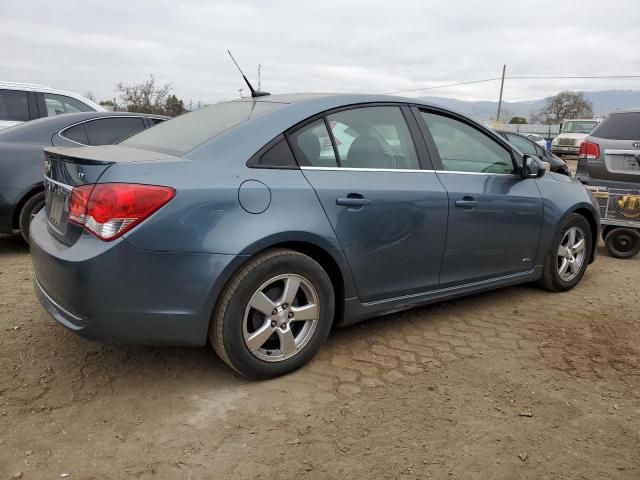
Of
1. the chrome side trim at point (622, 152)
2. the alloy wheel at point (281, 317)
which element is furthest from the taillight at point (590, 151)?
the alloy wheel at point (281, 317)

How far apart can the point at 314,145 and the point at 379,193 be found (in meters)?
0.47

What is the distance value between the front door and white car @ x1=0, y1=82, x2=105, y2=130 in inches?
215

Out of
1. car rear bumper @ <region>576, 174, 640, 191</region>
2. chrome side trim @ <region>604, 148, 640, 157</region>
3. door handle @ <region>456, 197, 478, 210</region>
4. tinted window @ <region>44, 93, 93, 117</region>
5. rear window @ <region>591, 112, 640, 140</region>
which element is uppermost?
tinted window @ <region>44, 93, 93, 117</region>

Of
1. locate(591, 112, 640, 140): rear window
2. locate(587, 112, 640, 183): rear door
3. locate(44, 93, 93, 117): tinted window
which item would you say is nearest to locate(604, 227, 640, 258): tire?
locate(587, 112, 640, 183): rear door

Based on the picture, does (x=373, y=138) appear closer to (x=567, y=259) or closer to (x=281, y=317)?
(x=281, y=317)

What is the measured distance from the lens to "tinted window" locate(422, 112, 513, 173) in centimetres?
371

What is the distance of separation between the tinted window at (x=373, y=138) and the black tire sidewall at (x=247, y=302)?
0.69 m

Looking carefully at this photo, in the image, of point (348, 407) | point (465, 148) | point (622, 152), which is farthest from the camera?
point (622, 152)

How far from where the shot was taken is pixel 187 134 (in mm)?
3172

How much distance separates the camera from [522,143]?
1177cm

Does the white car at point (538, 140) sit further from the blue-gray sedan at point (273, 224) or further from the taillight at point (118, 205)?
the taillight at point (118, 205)

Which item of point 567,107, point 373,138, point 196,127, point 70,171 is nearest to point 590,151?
point 373,138

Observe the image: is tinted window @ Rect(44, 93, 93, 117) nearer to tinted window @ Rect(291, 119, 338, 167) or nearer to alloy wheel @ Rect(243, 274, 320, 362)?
tinted window @ Rect(291, 119, 338, 167)

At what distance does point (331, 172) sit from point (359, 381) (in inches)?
45.9
